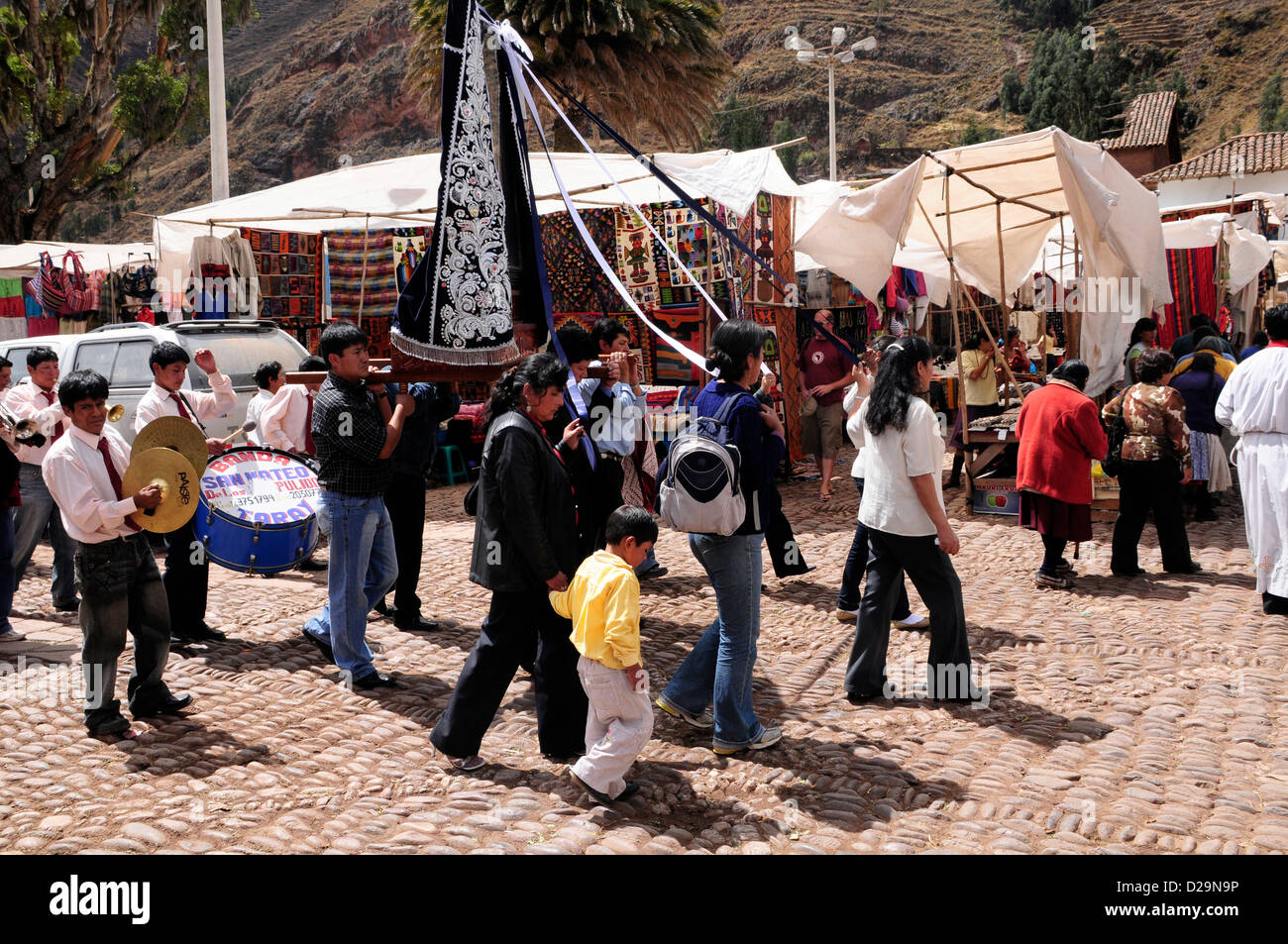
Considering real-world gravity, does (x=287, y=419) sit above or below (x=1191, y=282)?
below

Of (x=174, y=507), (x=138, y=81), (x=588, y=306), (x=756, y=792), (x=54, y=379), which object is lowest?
(x=756, y=792)

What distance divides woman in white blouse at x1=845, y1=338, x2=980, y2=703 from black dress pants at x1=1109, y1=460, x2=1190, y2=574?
3.34 m

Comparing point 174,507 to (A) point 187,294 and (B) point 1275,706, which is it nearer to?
(B) point 1275,706

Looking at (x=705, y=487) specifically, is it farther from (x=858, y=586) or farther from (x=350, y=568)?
(x=858, y=586)

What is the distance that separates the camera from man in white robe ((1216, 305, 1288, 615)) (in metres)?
7.42

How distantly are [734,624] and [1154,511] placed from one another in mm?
5163

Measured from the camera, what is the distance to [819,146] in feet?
228

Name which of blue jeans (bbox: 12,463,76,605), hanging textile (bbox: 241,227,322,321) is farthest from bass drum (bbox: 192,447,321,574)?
hanging textile (bbox: 241,227,322,321)

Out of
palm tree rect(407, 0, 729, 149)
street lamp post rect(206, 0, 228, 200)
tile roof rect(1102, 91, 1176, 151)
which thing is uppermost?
tile roof rect(1102, 91, 1176, 151)

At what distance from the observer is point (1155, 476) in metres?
8.63

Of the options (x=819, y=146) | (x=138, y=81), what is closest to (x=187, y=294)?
(x=138, y=81)

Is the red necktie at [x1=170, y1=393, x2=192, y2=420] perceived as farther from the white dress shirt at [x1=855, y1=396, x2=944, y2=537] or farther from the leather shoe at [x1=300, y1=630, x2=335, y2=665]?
the white dress shirt at [x1=855, y1=396, x2=944, y2=537]

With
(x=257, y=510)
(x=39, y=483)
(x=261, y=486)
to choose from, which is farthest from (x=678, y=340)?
(x=39, y=483)

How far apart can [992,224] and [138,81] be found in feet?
81.1
